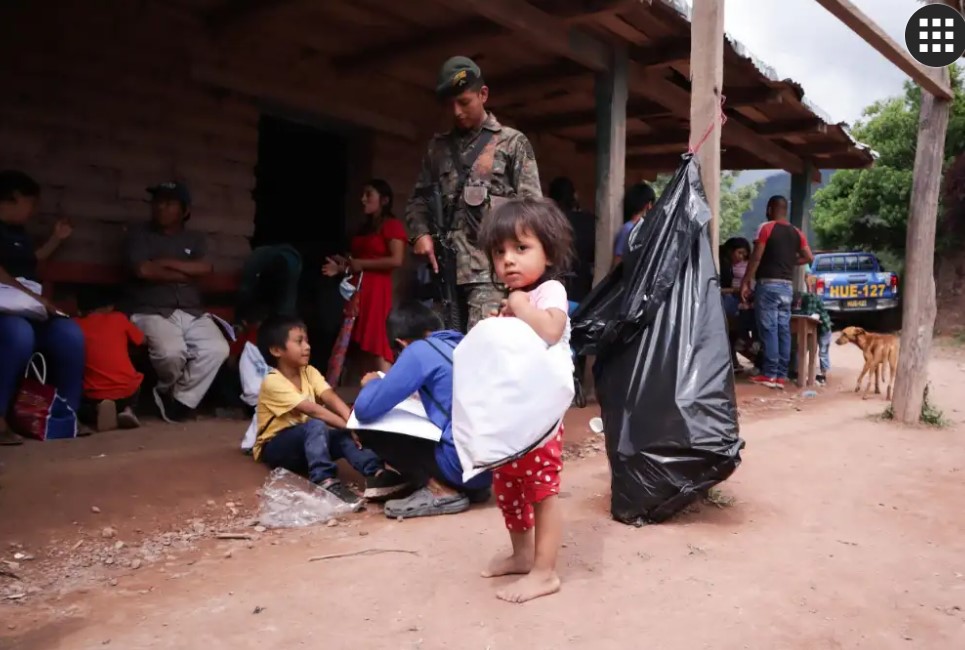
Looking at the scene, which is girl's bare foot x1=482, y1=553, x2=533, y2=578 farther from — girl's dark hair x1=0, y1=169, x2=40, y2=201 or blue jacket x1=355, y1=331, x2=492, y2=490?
girl's dark hair x1=0, y1=169, x2=40, y2=201

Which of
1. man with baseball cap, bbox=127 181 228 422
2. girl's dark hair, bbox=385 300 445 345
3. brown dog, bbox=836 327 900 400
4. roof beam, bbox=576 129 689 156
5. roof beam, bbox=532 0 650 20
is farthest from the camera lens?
roof beam, bbox=576 129 689 156

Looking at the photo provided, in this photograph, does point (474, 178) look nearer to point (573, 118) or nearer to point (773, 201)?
point (573, 118)

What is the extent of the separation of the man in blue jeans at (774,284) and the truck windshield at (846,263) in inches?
427

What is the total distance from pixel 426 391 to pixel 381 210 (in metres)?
2.64

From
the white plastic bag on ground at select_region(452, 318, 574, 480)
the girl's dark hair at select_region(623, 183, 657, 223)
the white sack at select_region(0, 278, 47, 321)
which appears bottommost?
the white plastic bag on ground at select_region(452, 318, 574, 480)

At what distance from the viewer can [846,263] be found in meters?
17.4

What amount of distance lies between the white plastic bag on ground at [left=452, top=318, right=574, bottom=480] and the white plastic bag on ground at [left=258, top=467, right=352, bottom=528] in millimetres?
1354

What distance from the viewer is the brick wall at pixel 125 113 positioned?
446 cm

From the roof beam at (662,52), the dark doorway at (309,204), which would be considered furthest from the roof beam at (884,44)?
the dark doorway at (309,204)

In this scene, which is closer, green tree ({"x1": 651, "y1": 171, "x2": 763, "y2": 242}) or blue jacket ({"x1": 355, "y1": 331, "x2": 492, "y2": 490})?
blue jacket ({"x1": 355, "y1": 331, "x2": 492, "y2": 490})

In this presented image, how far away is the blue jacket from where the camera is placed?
3.10 metres

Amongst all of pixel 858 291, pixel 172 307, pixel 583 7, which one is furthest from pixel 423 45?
pixel 858 291

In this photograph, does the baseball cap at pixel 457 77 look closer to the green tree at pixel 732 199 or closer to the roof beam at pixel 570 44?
the roof beam at pixel 570 44

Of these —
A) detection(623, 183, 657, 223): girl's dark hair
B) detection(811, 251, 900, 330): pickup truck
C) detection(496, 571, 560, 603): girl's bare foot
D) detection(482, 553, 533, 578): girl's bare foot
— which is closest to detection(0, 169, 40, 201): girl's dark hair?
detection(482, 553, 533, 578): girl's bare foot
